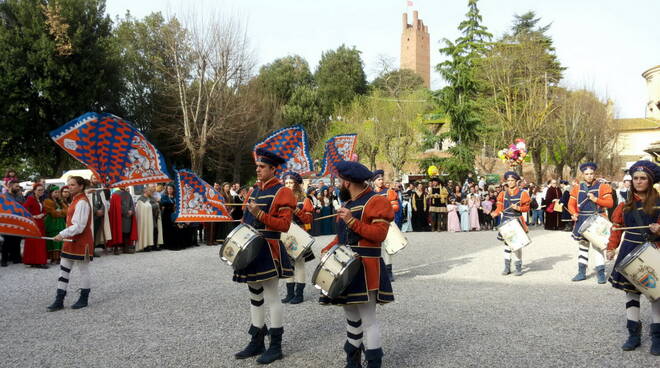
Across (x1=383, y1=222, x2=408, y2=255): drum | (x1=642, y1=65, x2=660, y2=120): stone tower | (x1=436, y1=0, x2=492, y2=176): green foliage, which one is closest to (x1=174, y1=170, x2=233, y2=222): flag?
(x1=383, y1=222, x2=408, y2=255): drum

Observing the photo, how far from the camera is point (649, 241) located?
5539 mm

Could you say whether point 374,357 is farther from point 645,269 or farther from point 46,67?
point 46,67

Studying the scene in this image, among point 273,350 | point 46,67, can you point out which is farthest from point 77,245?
point 46,67

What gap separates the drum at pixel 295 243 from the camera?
26.8 ft

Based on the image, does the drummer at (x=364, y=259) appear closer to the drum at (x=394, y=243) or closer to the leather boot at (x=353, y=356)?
the leather boot at (x=353, y=356)

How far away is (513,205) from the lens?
33.8 ft

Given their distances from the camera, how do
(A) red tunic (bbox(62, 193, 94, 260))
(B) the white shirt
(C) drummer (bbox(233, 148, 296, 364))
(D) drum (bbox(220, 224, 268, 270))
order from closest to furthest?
1. (D) drum (bbox(220, 224, 268, 270))
2. (C) drummer (bbox(233, 148, 296, 364))
3. (B) the white shirt
4. (A) red tunic (bbox(62, 193, 94, 260))

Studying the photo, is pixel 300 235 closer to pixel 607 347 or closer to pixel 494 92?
pixel 607 347

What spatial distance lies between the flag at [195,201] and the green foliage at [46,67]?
24.0 m

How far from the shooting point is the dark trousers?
12.1 m

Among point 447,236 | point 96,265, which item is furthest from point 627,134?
point 96,265

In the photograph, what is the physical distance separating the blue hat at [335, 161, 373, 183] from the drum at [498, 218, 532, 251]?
6436 mm

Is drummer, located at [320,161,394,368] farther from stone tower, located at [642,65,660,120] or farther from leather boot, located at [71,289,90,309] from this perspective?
stone tower, located at [642,65,660,120]

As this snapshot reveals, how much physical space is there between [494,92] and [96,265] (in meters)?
30.7
